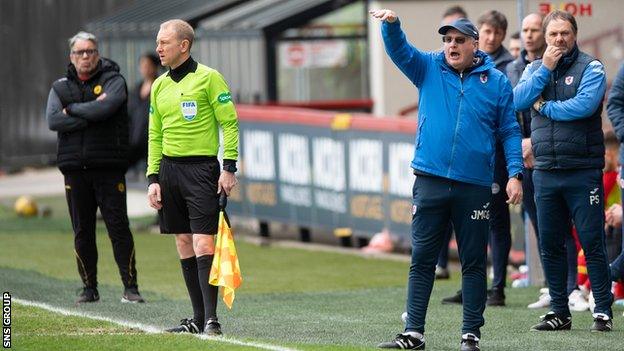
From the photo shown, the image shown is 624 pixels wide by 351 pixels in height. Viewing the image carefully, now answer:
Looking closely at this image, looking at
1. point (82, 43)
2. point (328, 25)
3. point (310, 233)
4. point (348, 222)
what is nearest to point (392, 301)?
point (82, 43)

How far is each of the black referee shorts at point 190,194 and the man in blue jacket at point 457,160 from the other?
1.35 meters

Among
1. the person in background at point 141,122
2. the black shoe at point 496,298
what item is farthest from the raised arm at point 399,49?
the person in background at point 141,122

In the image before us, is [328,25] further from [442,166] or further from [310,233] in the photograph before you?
[442,166]

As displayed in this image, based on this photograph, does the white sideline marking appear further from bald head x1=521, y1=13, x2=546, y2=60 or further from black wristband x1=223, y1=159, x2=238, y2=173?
bald head x1=521, y1=13, x2=546, y2=60

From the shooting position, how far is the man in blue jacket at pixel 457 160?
9.56 metres

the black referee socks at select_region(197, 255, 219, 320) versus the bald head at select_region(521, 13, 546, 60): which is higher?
the bald head at select_region(521, 13, 546, 60)

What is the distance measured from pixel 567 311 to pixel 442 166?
187 centimetres

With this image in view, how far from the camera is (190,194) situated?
10.3 metres

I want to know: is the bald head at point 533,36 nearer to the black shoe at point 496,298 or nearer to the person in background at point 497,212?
the person in background at point 497,212

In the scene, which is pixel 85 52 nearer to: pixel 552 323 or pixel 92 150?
pixel 92 150

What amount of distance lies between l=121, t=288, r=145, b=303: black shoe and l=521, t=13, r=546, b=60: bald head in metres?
3.45

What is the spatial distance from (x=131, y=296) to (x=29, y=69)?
591 inches

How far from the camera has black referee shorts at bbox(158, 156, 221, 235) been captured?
10266mm

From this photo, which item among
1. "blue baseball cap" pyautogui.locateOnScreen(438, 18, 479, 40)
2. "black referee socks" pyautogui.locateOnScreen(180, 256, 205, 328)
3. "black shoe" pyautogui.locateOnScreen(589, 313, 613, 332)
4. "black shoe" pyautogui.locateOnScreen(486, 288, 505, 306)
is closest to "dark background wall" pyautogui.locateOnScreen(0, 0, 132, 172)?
"black shoe" pyautogui.locateOnScreen(486, 288, 505, 306)
